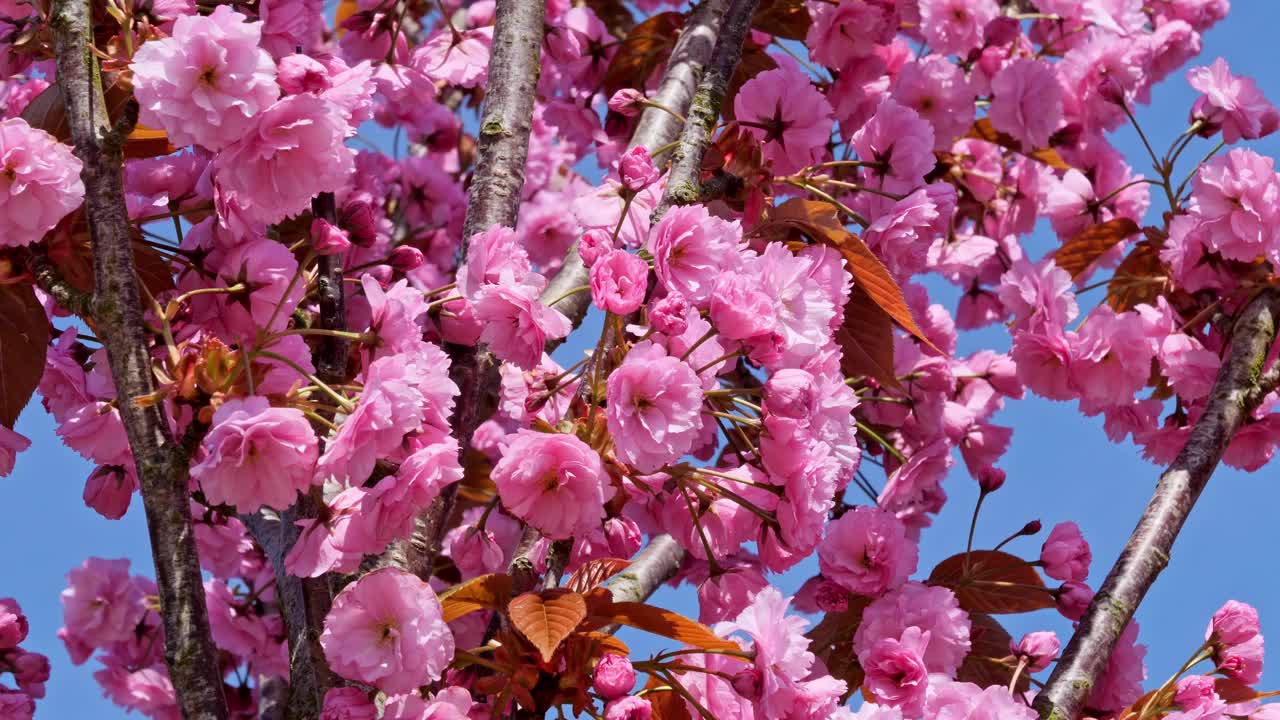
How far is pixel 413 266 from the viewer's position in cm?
235

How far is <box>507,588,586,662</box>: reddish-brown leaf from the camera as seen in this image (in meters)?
1.63

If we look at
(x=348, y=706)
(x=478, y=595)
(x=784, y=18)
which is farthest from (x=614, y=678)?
(x=784, y=18)

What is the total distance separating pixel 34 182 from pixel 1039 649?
1.89 metres

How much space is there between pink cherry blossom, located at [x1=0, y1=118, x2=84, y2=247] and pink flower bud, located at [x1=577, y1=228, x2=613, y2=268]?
708 millimetres

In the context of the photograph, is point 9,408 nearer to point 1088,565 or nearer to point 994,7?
point 1088,565

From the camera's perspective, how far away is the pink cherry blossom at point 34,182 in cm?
176

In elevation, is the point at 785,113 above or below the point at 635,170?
above

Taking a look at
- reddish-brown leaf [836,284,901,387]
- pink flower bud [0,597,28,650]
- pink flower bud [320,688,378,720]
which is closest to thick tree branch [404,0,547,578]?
pink flower bud [320,688,378,720]

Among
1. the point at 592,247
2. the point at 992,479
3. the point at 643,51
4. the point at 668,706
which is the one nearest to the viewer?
the point at 592,247

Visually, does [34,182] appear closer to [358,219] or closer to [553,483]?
[358,219]

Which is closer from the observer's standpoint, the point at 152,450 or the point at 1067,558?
the point at 152,450

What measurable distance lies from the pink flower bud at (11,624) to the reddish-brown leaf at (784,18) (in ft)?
6.97

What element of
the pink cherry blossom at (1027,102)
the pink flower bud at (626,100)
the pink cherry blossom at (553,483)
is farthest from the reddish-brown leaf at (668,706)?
the pink cherry blossom at (1027,102)

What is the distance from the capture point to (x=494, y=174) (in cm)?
233
